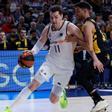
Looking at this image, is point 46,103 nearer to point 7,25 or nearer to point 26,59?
point 26,59

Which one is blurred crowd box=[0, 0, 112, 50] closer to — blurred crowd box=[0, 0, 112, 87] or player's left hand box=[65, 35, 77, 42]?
blurred crowd box=[0, 0, 112, 87]

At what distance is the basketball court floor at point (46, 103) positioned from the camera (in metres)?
7.59

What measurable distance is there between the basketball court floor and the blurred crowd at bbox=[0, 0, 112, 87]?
5.42ft

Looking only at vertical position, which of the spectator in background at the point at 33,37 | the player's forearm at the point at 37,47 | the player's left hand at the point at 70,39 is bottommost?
the spectator in background at the point at 33,37

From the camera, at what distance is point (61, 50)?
654cm

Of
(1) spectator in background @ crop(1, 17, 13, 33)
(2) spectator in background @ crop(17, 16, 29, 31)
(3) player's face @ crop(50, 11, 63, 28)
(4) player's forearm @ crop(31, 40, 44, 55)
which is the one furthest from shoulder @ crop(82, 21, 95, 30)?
(1) spectator in background @ crop(1, 17, 13, 33)

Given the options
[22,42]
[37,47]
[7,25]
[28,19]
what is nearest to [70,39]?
[37,47]

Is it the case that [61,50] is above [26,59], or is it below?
above

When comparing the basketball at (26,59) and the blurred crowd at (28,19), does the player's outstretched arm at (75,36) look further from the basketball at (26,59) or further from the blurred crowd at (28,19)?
the blurred crowd at (28,19)

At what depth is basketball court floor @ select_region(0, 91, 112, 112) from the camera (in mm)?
7594

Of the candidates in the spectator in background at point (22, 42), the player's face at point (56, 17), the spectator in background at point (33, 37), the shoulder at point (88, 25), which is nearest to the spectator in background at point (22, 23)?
the spectator in background at point (33, 37)

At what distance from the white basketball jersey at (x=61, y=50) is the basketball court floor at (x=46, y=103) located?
1236mm

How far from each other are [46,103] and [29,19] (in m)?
6.39

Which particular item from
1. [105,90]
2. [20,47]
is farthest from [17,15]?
[105,90]
